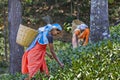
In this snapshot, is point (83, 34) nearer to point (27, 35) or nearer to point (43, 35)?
point (27, 35)

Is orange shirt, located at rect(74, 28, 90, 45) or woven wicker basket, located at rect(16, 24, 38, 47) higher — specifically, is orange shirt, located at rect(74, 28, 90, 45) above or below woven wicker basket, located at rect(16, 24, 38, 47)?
below

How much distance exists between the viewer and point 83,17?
2062cm

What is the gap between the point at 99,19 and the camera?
24.8 ft

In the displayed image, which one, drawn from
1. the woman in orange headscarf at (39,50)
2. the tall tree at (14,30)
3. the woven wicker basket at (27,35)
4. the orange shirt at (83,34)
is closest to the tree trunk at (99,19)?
the orange shirt at (83,34)

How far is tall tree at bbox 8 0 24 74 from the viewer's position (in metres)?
11.6

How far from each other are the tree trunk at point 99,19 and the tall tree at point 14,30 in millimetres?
4495

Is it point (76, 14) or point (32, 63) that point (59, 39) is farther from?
point (32, 63)

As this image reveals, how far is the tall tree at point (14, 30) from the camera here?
11.6 metres

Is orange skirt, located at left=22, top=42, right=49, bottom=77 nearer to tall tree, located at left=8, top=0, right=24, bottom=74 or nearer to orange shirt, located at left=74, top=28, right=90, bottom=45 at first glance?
orange shirt, located at left=74, top=28, right=90, bottom=45

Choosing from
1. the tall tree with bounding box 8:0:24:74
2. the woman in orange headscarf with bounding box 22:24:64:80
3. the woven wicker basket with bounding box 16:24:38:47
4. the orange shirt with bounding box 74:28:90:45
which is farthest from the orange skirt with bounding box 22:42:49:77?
the tall tree with bounding box 8:0:24:74

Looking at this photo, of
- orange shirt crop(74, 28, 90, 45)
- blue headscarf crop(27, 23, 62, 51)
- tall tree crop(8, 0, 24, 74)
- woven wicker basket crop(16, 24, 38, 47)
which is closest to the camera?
blue headscarf crop(27, 23, 62, 51)

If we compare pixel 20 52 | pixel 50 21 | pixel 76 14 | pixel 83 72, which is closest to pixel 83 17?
pixel 76 14

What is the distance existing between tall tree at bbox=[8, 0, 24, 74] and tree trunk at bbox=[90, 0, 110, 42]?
4495 millimetres

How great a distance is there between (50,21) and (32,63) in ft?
48.7
